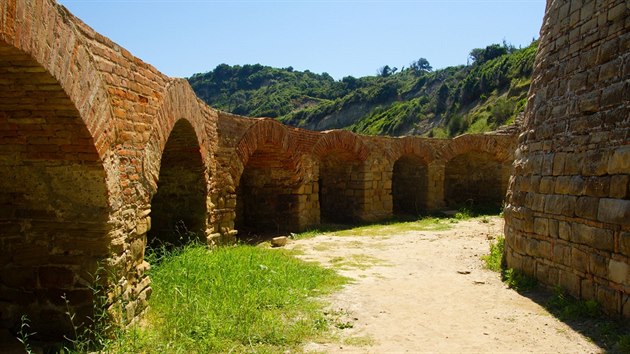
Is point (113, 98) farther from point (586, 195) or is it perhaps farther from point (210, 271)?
point (586, 195)

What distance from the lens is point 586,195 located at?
14.9 feet

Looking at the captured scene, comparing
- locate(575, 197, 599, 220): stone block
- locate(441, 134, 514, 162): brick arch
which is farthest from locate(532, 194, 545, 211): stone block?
locate(441, 134, 514, 162): brick arch

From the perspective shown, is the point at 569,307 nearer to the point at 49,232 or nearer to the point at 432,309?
the point at 432,309

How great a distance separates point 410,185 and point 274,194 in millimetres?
5499

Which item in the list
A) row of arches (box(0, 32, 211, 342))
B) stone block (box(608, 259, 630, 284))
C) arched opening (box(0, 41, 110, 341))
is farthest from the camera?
stone block (box(608, 259, 630, 284))

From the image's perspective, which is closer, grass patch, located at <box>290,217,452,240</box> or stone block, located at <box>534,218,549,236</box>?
stone block, located at <box>534,218,549,236</box>

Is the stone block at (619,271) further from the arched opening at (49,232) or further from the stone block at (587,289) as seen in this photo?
the arched opening at (49,232)

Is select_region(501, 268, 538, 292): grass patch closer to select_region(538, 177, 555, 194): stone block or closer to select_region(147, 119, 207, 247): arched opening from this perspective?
select_region(538, 177, 555, 194): stone block

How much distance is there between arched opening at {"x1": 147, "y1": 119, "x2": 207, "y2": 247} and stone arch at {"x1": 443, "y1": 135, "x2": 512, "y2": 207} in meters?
8.96

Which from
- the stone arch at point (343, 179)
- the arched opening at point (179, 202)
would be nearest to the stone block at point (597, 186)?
the arched opening at point (179, 202)

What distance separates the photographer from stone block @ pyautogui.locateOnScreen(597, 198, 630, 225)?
12.9 ft

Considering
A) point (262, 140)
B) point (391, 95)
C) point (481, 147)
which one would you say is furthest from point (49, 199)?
point (391, 95)

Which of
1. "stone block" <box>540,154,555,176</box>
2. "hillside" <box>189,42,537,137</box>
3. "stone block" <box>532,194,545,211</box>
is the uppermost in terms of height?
"hillside" <box>189,42,537,137</box>

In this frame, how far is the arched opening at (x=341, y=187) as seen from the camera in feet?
40.4
